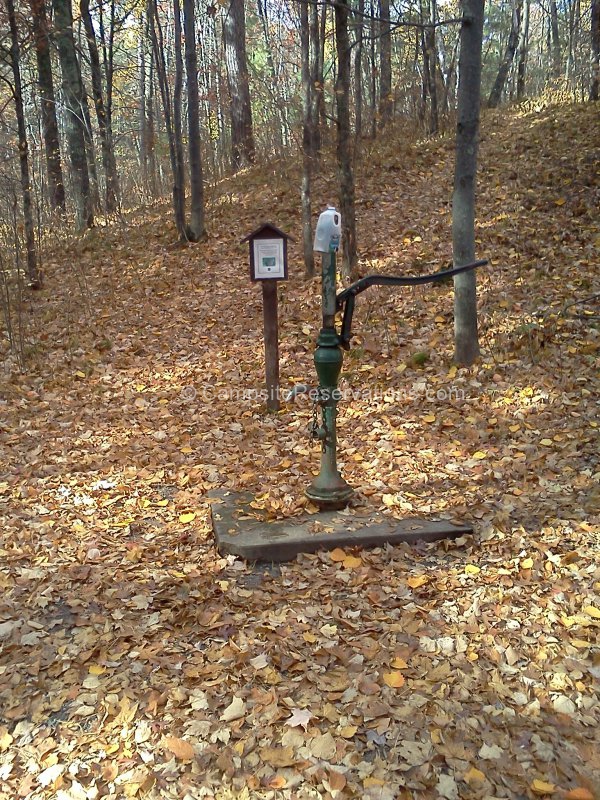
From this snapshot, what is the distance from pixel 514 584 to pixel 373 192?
32.3 feet

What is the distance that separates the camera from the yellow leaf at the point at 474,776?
93.4 inches

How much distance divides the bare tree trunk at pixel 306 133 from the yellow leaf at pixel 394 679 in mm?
7373

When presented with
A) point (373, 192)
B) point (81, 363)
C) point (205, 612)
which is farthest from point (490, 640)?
point (373, 192)

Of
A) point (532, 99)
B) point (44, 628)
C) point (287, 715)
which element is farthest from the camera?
point (532, 99)

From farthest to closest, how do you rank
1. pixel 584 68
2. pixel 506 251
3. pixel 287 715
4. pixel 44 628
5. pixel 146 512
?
1. pixel 584 68
2. pixel 506 251
3. pixel 146 512
4. pixel 44 628
5. pixel 287 715

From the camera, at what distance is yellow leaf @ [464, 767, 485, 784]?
2371 mm

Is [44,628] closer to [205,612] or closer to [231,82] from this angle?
[205,612]

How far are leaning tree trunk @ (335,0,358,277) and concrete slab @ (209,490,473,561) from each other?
17.5ft

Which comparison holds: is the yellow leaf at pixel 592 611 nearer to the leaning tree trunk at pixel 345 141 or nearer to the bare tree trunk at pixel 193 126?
the leaning tree trunk at pixel 345 141

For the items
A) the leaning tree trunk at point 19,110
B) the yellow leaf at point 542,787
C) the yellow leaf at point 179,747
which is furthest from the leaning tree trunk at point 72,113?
the yellow leaf at point 542,787

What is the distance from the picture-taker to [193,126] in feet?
37.0

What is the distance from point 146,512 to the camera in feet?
15.6

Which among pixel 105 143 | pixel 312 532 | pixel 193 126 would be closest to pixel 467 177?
pixel 312 532

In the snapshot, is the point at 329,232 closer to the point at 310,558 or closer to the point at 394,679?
the point at 310,558
